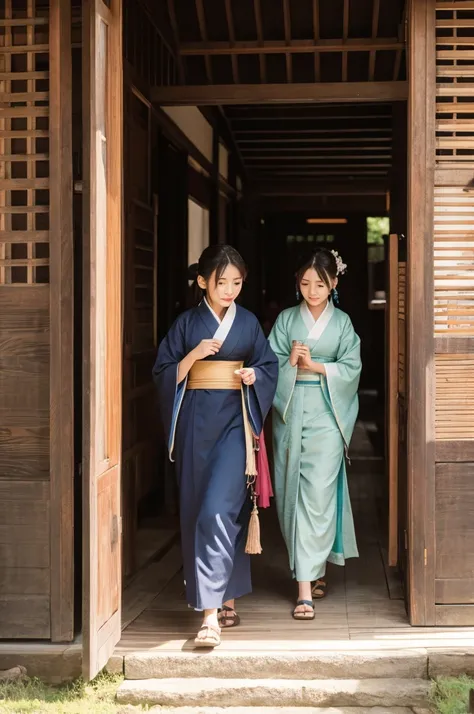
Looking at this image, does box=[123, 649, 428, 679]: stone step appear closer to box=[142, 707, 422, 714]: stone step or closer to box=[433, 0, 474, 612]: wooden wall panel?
box=[142, 707, 422, 714]: stone step

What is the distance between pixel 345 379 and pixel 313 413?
0.26 m

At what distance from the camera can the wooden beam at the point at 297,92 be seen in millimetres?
6031

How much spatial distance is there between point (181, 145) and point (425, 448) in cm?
417

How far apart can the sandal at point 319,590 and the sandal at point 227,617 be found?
64 centimetres

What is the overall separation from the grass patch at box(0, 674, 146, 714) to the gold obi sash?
1.25 metres

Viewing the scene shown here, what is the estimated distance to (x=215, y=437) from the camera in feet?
16.3

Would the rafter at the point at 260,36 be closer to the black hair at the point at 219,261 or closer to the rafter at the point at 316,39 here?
the rafter at the point at 316,39

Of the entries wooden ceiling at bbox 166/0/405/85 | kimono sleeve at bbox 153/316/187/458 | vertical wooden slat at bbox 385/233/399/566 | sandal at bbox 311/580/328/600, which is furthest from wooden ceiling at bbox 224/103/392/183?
sandal at bbox 311/580/328/600

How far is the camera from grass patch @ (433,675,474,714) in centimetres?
416

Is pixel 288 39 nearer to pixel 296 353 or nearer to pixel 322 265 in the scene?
pixel 322 265

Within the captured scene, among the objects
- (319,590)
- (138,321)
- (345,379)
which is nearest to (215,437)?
(345,379)

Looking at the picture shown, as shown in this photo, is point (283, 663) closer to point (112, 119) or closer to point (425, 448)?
point (425, 448)

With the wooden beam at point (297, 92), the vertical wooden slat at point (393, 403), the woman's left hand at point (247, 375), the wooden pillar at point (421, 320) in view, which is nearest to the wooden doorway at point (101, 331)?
the woman's left hand at point (247, 375)

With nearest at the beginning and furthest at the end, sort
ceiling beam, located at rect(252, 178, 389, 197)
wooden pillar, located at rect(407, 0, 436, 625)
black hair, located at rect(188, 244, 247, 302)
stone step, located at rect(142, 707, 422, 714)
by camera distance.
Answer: stone step, located at rect(142, 707, 422, 714) → wooden pillar, located at rect(407, 0, 436, 625) → black hair, located at rect(188, 244, 247, 302) → ceiling beam, located at rect(252, 178, 389, 197)
